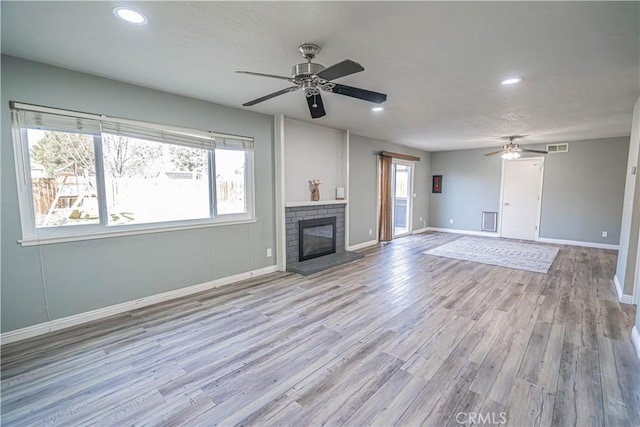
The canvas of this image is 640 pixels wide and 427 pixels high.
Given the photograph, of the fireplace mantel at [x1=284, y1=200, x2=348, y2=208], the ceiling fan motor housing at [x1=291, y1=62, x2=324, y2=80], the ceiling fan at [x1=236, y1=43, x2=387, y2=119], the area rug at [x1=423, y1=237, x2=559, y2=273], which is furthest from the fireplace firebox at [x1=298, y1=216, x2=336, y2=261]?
the ceiling fan motor housing at [x1=291, y1=62, x2=324, y2=80]

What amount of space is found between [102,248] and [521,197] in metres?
8.80

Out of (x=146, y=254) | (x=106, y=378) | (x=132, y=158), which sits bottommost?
(x=106, y=378)

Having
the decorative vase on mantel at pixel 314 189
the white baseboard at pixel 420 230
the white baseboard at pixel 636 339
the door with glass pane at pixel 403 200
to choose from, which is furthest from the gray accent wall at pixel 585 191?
the decorative vase on mantel at pixel 314 189

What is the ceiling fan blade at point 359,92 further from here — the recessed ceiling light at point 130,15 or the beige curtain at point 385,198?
the beige curtain at point 385,198

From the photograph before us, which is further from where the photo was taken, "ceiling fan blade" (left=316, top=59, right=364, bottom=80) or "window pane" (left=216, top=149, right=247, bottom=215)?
"window pane" (left=216, top=149, right=247, bottom=215)

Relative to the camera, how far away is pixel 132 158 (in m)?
3.27

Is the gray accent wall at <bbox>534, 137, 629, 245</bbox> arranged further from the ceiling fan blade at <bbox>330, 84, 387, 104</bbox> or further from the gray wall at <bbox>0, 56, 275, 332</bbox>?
the gray wall at <bbox>0, 56, 275, 332</bbox>

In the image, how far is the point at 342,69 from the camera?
1942 mm

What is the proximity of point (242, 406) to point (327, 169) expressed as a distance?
437cm

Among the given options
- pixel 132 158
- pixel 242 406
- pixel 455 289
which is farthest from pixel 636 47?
pixel 132 158

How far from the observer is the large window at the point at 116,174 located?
8.79 ft

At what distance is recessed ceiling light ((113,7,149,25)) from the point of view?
1.84 metres

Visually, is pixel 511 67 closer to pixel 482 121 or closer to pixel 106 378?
pixel 482 121

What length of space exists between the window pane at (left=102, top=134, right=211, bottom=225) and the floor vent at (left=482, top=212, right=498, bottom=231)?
293 inches
